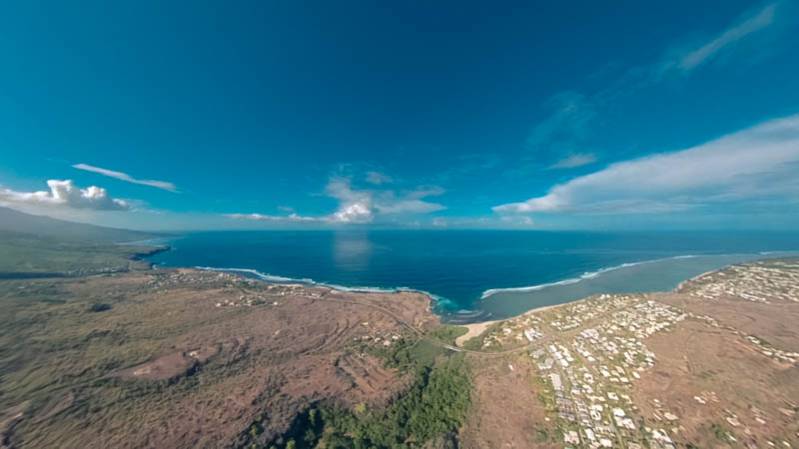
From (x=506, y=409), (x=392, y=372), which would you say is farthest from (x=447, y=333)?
(x=506, y=409)

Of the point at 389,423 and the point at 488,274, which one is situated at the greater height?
the point at 488,274

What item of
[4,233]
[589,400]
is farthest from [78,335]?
[4,233]

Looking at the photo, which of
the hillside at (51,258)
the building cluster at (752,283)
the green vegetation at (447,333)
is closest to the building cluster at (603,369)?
the green vegetation at (447,333)

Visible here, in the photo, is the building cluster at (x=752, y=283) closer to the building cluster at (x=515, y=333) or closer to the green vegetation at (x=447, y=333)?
the building cluster at (x=515, y=333)

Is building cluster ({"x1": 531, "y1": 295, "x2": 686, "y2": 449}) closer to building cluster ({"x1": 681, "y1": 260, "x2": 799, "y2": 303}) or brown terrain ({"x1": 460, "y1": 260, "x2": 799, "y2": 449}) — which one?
brown terrain ({"x1": 460, "y1": 260, "x2": 799, "y2": 449})

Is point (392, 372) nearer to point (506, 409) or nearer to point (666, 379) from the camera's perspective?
point (506, 409)

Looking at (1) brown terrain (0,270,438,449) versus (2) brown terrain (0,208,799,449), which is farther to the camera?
(1) brown terrain (0,270,438,449)

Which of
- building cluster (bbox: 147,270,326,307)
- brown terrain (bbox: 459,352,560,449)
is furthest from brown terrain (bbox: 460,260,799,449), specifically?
building cluster (bbox: 147,270,326,307)
